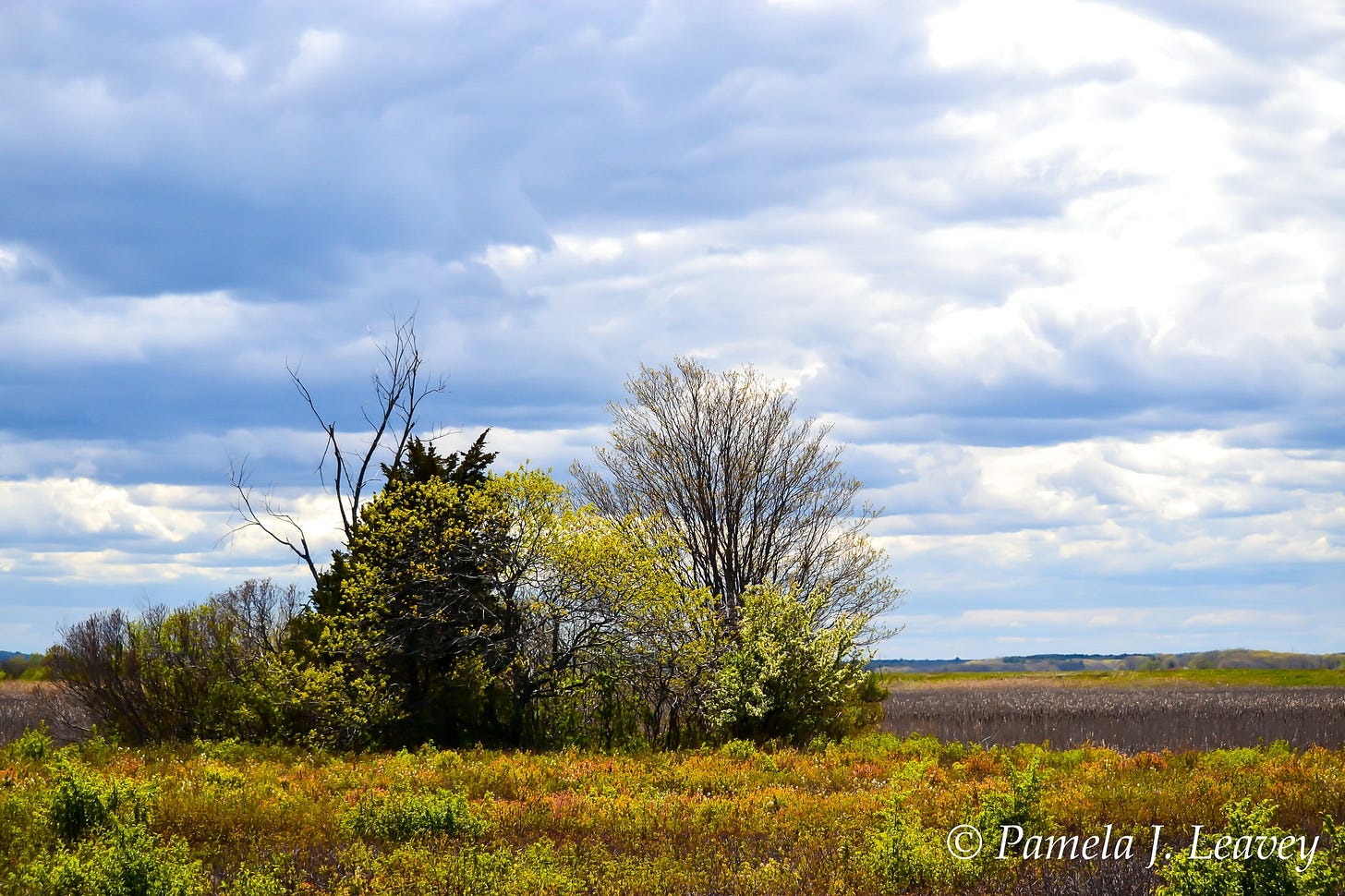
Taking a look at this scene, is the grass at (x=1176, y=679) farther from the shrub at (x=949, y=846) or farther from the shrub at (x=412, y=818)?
the shrub at (x=412, y=818)

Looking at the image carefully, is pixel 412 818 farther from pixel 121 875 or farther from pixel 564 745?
pixel 564 745

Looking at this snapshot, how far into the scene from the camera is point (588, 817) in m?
11.5

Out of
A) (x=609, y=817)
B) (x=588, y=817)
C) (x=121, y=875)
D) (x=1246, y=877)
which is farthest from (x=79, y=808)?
(x=1246, y=877)

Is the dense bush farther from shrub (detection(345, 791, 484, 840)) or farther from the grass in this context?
the grass

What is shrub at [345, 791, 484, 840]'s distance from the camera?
413 inches

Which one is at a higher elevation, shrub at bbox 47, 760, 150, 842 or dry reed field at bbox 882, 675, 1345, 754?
shrub at bbox 47, 760, 150, 842

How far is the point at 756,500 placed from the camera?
33.2 metres

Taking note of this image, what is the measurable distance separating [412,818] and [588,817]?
1990 millimetres

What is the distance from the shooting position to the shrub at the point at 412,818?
10.5 meters

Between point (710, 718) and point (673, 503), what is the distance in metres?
12.9

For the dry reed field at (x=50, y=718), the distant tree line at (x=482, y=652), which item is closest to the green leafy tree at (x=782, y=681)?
the distant tree line at (x=482, y=652)

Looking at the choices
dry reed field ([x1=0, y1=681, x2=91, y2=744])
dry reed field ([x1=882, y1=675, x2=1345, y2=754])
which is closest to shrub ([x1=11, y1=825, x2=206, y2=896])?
dry reed field ([x1=0, y1=681, x2=91, y2=744])

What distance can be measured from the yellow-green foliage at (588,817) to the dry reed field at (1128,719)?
7662 millimetres

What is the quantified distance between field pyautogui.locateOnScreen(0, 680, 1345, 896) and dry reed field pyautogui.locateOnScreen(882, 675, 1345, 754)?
7446 millimetres
